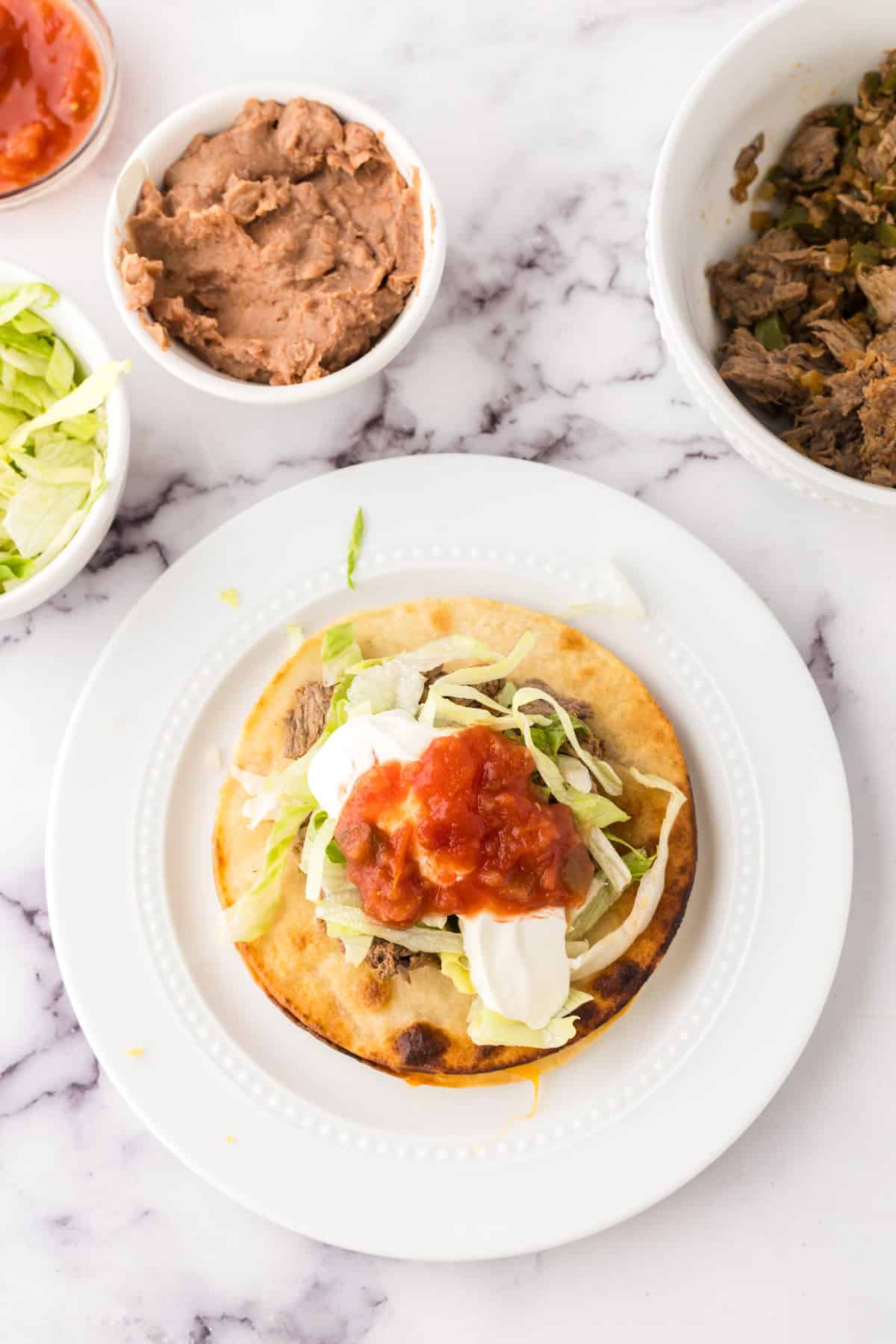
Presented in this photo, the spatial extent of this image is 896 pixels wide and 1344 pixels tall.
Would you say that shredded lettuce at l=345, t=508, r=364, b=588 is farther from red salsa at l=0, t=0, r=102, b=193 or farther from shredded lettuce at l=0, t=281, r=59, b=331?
red salsa at l=0, t=0, r=102, b=193

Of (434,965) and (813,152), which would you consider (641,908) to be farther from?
(813,152)

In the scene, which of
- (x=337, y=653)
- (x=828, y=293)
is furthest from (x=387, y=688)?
(x=828, y=293)

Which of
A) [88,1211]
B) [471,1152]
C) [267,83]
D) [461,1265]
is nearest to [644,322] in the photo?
[267,83]

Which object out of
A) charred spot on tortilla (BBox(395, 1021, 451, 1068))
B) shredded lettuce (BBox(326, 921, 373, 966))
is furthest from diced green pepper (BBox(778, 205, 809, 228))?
charred spot on tortilla (BBox(395, 1021, 451, 1068))

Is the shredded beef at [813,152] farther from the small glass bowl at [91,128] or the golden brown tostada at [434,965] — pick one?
the small glass bowl at [91,128]

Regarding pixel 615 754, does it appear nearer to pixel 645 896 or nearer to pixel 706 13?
pixel 645 896
